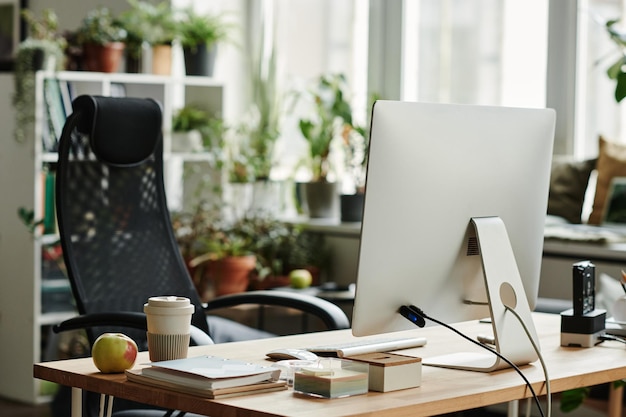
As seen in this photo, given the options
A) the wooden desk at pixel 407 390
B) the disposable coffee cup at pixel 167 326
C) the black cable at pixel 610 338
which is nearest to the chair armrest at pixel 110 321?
the wooden desk at pixel 407 390

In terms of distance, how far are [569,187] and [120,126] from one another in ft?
7.20

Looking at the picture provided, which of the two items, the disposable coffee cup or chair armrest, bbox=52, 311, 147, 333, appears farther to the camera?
chair armrest, bbox=52, 311, 147, 333

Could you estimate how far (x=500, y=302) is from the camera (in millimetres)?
2064

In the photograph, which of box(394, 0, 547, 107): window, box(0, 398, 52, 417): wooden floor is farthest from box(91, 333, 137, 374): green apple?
box(394, 0, 547, 107): window

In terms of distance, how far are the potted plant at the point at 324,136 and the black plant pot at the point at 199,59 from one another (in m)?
0.51

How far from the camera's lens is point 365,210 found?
1881 millimetres

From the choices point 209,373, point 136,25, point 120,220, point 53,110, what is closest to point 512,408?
point 209,373

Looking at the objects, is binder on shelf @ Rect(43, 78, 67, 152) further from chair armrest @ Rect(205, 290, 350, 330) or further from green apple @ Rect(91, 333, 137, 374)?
green apple @ Rect(91, 333, 137, 374)

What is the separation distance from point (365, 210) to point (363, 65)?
3.63 metres

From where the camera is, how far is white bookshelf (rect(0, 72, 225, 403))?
14.9 feet

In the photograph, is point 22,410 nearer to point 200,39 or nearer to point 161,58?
point 161,58

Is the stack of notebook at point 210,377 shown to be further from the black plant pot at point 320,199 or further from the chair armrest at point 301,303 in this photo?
the black plant pot at point 320,199

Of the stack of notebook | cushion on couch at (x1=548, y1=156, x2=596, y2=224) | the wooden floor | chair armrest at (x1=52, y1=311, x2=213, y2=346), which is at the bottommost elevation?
the wooden floor

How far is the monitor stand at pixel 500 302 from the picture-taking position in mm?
2045
